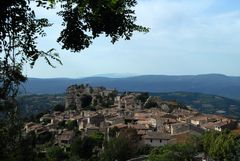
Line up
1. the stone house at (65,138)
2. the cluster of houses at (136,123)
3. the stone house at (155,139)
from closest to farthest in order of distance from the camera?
the stone house at (155,139) → the cluster of houses at (136,123) → the stone house at (65,138)

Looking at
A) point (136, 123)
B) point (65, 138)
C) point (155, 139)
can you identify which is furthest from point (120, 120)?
point (155, 139)

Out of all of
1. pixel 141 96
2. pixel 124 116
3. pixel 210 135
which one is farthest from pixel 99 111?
pixel 210 135

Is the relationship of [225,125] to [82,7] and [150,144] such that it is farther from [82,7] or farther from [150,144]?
[82,7]

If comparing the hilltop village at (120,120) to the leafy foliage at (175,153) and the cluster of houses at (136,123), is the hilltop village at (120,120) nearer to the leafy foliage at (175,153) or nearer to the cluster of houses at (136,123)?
the cluster of houses at (136,123)

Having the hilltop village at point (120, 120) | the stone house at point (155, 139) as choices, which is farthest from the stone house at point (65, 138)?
the stone house at point (155, 139)

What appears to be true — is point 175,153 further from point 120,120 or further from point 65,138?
point 120,120

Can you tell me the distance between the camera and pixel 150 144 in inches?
2317

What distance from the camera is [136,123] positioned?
69625 mm

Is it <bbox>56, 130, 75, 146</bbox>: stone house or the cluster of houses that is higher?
the cluster of houses

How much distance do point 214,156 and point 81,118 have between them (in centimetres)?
3065

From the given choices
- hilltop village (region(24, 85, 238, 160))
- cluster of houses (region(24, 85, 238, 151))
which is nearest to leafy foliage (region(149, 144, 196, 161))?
hilltop village (region(24, 85, 238, 160))

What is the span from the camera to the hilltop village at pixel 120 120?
61.4 meters

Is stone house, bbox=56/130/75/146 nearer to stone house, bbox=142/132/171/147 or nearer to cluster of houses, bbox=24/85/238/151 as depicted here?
cluster of houses, bbox=24/85/238/151

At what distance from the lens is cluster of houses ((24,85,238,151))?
60916mm
